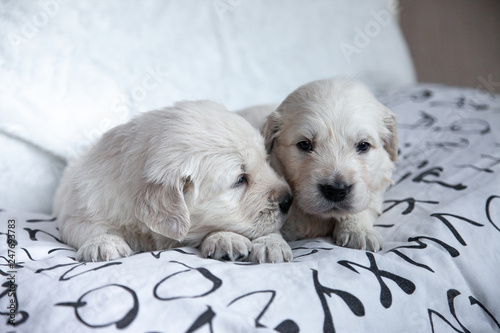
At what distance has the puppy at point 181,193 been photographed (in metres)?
1.82

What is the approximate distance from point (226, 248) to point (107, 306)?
1.82ft

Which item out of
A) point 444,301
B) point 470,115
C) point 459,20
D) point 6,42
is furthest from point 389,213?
point 459,20

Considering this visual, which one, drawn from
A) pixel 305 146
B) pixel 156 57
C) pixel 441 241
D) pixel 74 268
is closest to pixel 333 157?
pixel 305 146

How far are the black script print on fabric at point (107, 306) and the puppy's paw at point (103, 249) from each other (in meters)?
0.32

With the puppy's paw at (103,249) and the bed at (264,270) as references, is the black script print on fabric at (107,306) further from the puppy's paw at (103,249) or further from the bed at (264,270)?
the puppy's paw at (103,249)

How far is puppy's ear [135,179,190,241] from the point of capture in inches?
71.5

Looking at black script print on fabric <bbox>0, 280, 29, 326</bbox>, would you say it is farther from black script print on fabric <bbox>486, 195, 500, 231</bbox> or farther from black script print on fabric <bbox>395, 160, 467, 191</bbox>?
black script print on fabric <bbox>395, 160, 467, 191</bbox>

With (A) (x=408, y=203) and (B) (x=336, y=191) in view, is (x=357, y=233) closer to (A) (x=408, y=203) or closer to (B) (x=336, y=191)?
(B) (x=336, y=191)

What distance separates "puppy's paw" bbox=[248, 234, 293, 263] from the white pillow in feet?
5.19

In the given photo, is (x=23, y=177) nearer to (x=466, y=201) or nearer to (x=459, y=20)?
(x=466, y=201)

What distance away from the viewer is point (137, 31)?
322 cm

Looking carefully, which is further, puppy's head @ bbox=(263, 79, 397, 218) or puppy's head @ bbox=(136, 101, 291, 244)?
puppy's head @ bbox=(263, 79, 397, 218)

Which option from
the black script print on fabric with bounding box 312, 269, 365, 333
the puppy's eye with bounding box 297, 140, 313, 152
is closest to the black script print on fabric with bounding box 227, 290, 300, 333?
the black script print on fabric with bounding box 312, 269, 365, 333

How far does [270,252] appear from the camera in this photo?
5.83 feet
